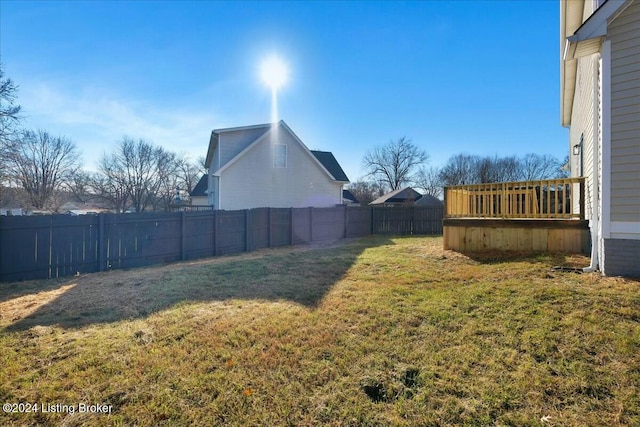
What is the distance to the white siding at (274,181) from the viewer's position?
53.0 ft

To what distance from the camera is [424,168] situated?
176ft

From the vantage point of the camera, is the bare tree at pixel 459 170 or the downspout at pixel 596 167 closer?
the downspout at pixel 596 167

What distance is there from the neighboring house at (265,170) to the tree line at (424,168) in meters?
31.4

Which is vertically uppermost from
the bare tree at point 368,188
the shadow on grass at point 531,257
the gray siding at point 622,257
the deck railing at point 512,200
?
the bare tree at point 368,188

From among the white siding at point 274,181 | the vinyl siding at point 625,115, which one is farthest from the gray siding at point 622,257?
the white siding at point 274,181

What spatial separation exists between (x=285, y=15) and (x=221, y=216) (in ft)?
22.9

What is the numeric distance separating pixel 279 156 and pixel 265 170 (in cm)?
122

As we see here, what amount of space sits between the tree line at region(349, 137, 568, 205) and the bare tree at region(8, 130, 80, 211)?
39211 millimetres

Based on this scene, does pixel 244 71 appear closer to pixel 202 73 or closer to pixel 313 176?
pixel 202 73

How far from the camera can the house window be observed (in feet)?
56.7

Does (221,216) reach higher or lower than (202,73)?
lower

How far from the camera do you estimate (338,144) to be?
28.1m

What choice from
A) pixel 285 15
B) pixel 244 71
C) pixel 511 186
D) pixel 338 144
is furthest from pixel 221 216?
pixel 338 144

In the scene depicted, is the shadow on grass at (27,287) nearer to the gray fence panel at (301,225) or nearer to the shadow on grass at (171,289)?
the shadow on grass at (171,289)
